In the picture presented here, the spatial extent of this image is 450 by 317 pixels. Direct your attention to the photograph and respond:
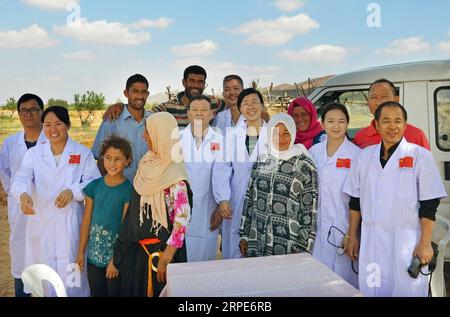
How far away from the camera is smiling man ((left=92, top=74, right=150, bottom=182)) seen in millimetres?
3990

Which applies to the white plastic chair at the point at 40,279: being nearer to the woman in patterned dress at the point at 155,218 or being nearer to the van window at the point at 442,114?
the woman in patterned dress at the point at 155,218

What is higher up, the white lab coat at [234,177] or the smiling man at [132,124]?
the smiling man at [132,124]

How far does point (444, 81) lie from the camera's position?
414cm

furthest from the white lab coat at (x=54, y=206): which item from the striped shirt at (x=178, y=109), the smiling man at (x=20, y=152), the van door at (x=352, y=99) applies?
the van door at (x=352, y=99)

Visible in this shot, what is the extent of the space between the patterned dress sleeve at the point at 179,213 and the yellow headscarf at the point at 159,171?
0.15 feet

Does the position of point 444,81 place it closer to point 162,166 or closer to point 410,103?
point 410,103

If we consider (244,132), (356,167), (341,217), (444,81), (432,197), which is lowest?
(341,217)

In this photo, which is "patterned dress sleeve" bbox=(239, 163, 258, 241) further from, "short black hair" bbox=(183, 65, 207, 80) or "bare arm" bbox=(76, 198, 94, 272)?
"short black hair" bbox=(183, 65, 207, 80)

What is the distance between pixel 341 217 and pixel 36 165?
7.80 feet

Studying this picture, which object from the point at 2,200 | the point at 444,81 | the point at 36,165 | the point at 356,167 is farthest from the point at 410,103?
the point at 2,200

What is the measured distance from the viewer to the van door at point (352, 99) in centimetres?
443

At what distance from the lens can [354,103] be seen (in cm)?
449

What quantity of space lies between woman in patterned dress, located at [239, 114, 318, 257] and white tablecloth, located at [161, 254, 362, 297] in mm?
727
